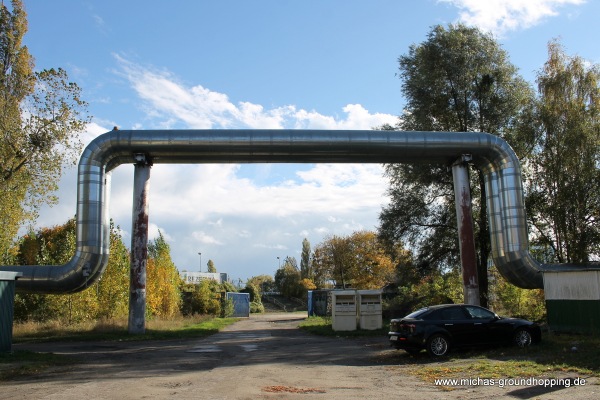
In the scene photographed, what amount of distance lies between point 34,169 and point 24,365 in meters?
17.8

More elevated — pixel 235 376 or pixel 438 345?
pixel 438 345

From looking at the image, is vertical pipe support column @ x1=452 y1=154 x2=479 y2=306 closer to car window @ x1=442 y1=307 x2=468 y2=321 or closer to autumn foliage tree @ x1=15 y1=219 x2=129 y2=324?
car window @ x1=442 y1=307 x2=468 y2=321

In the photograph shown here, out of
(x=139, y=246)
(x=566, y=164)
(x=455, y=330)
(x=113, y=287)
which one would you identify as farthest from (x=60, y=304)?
(x=566, y=164)

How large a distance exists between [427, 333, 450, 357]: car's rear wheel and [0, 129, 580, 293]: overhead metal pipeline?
329 inches

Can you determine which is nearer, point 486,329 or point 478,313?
point 486,329

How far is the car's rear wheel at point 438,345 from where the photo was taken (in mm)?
13406

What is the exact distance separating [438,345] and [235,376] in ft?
18.8

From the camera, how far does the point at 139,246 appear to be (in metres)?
21.0

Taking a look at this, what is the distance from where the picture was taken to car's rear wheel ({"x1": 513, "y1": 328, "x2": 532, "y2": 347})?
14172mm

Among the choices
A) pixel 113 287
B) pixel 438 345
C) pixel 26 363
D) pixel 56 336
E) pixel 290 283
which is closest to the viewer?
pixel 26 363

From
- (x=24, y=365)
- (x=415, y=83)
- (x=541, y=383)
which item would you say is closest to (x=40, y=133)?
(x=24, y=365)

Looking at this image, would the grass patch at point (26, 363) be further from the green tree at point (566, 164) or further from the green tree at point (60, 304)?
the green tree at point (566, 164)

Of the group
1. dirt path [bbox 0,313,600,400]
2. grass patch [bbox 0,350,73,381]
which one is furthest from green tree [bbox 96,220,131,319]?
grass patch [bbox 0,350,73,381]

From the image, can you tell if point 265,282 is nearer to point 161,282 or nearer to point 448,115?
point 161,282
